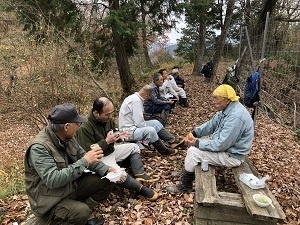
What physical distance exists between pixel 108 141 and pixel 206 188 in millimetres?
1572

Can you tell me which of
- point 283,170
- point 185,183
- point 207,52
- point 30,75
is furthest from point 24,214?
point 207,52

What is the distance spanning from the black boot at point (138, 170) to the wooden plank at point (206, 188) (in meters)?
0.86

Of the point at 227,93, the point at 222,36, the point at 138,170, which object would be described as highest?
the point at 222,36

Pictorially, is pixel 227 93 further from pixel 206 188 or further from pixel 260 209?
pixel 260 209

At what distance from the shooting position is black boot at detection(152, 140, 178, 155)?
4836mm

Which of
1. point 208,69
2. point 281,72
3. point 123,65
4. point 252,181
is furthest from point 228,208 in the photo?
point 208,69

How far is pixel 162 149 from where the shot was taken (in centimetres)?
491

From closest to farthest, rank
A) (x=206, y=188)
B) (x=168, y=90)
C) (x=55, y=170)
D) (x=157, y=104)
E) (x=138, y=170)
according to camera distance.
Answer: (x=55, y=170) < (x=206, y=188) < (x=138, y=170) < (x=157, y=104) < (x=168, y=90)

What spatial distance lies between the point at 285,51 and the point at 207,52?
44.5 ft

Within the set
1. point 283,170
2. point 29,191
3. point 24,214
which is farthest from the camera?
point 283,170

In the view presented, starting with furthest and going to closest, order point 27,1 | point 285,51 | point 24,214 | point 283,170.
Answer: point 27,1 → point 285,51 → point 283,170 → point 24,214

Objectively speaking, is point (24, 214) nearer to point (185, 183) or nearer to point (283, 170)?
point (185, 183)

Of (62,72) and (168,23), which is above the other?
(168,23)

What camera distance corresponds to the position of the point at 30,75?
7.23 m
